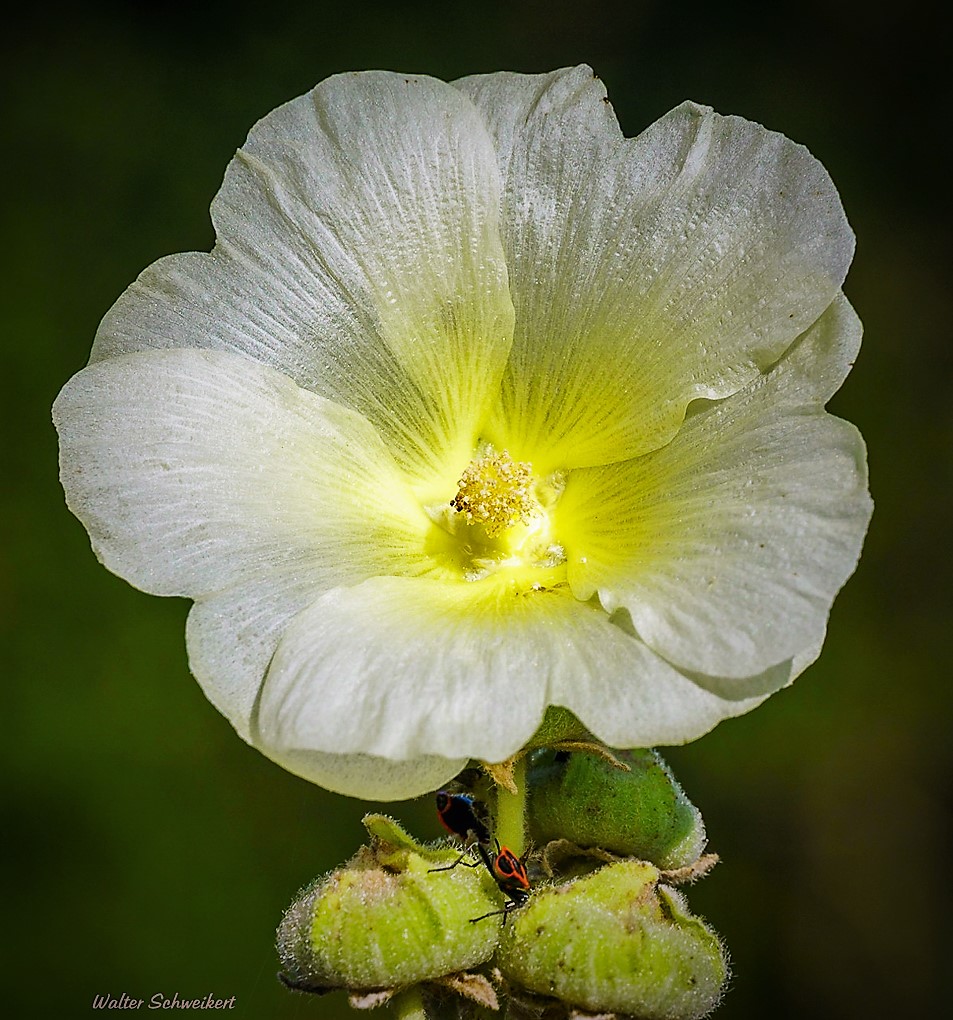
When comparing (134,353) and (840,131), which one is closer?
(134,353)

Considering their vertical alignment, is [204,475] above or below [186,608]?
above

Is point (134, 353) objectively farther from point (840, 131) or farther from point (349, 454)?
point (840, 131)

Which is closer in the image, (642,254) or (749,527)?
(749,527)

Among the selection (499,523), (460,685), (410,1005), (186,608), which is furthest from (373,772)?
(186,608)

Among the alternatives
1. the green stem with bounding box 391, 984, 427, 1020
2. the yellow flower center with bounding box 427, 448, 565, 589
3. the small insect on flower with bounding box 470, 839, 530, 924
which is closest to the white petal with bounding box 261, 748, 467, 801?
the small insect on flower with bounding box 470, 839, 530, 924

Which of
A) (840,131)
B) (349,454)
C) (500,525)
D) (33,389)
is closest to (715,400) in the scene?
(500,525)

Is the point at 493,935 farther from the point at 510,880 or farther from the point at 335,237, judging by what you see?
the point at 335,237
